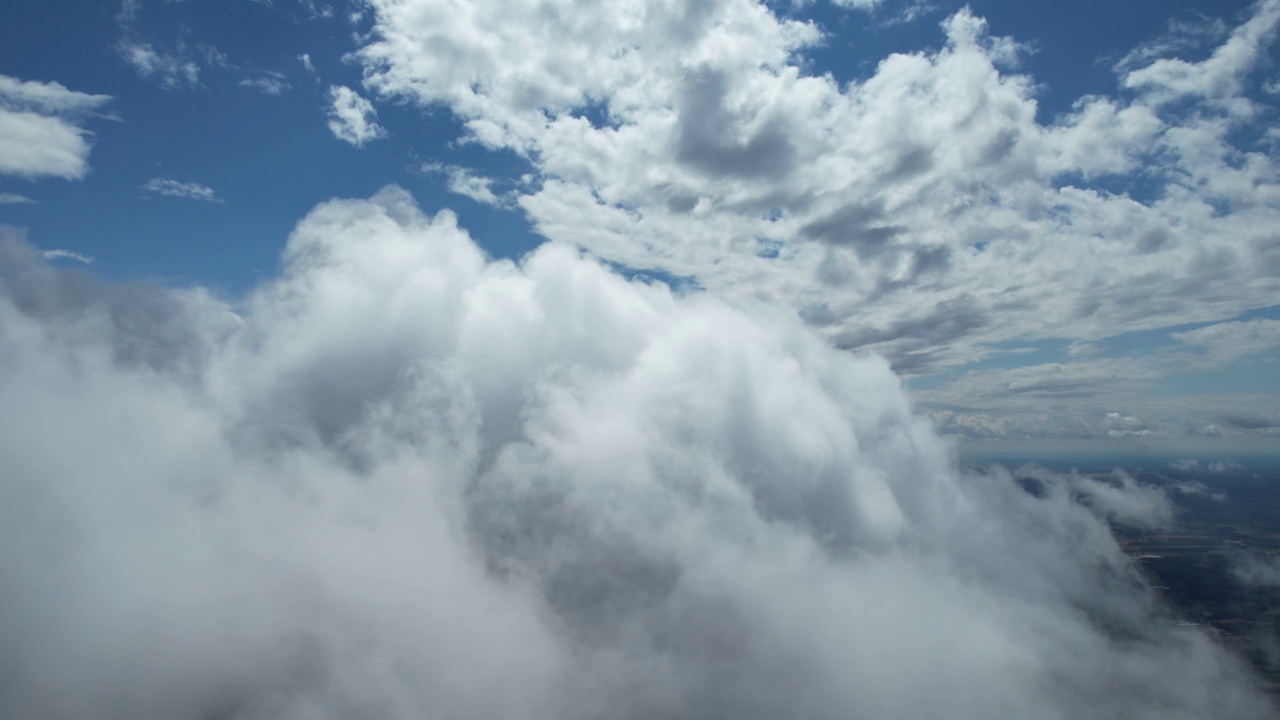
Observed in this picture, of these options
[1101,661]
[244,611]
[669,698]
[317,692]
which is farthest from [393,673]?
[1101,661]

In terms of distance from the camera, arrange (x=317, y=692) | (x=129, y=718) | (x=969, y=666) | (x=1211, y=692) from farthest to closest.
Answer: (x=969, y=666)
(x=1211, y=692)
(x=317, y=692)
(x=129, y=718)

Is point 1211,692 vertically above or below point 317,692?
above

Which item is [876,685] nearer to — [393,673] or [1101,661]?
[1101,661]

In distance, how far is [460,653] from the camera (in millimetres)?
186375

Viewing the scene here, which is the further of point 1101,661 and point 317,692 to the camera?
point 1101,661

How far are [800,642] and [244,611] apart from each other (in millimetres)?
166922

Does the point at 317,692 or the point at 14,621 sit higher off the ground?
the point at 14,621

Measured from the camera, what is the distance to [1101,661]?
191 meters

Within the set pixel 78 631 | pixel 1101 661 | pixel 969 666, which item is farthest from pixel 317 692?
pixel 1101 661

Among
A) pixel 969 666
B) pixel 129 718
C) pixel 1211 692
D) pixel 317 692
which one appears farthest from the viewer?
pixel 969 666

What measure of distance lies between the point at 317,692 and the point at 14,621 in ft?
259

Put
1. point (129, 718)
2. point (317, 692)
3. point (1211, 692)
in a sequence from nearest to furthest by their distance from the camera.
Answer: point (129, 718) → point (317, 692) → point (1211, 692)

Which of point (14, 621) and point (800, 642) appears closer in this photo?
point (14, 621)

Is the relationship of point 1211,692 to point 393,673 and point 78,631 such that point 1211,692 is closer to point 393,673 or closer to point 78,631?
point 393,673
